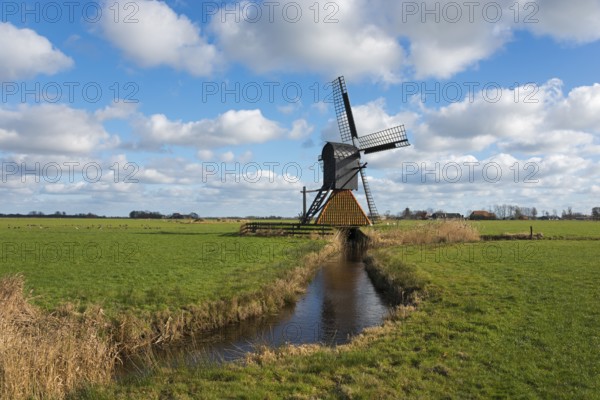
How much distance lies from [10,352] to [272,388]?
15.8ft

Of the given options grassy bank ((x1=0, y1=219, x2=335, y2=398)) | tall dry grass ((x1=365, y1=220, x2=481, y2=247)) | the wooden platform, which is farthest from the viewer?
the wooden platform

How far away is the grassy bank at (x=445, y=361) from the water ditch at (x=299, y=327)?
120 centimetres

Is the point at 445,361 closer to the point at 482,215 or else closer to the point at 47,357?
the point at 47,357

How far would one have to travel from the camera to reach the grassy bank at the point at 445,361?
6898 mm

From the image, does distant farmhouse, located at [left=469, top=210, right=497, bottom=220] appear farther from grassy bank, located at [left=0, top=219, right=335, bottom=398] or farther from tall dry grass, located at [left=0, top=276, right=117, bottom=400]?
tall dry grass, located at [left=0, top=276, right=117, bottom=400]

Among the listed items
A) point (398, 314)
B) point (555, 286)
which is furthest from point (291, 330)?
point (555, 286)

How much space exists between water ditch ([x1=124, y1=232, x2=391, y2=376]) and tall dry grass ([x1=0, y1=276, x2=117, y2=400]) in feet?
3.51

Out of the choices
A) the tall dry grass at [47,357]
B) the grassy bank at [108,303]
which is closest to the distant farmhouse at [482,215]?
the grassy bank at [108,303]

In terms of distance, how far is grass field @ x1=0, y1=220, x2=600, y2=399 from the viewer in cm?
700

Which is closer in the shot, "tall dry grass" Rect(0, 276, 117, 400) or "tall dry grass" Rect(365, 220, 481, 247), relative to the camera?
"tall dry grass" Rect(0, 276, 117, 400)

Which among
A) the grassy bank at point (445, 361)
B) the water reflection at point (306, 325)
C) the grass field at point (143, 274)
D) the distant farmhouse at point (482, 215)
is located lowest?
the water reflection at point (306, 325)

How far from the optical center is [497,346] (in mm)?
8875

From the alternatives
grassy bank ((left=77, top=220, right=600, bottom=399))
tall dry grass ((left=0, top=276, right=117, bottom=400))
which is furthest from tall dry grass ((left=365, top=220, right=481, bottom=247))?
tall dry grass ((left=0, top=276, right=117, bottom=400))

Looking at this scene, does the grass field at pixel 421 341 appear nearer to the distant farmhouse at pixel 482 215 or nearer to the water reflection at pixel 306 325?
the water reflection at pixel 306 325
